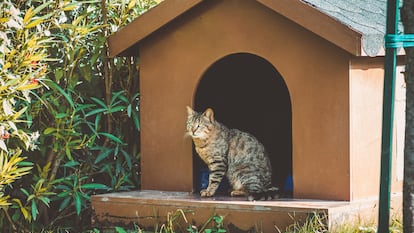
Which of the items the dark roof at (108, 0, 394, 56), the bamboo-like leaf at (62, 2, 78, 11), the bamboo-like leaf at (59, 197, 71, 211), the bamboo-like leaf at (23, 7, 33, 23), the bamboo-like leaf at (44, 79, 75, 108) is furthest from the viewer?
the bamboo-like leaf at (59, 197, 71, 211)

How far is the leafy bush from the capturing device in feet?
22.1

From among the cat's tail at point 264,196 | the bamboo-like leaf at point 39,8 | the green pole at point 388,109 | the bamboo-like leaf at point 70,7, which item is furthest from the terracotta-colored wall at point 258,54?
the green pole at point 388,109

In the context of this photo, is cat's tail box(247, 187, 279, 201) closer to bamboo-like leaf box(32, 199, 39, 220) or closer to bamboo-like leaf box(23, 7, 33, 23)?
bamboo-like leaf box(32, 199, 39, 220)

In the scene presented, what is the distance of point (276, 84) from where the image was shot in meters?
7.94

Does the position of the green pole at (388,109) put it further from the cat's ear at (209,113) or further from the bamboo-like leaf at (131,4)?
the bamboo-like leaf at (131,4)

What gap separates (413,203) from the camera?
4625 mm

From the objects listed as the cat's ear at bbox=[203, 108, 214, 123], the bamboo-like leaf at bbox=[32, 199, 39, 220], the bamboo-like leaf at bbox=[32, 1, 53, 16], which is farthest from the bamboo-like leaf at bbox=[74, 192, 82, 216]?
the bamboo-like leaf at bbox=[32, 1, 53, 16]

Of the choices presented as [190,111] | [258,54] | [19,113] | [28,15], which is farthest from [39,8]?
[258,54]

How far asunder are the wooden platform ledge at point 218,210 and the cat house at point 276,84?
0.20 meters

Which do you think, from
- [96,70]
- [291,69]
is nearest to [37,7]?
[96,70]

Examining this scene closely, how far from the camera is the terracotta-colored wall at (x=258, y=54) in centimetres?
643

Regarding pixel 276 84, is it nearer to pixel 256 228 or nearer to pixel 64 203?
pixel 256 228

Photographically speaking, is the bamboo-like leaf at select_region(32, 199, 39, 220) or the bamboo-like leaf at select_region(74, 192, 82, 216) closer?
the bamboo-like leaf at select_region(32, 199, 39, 220)

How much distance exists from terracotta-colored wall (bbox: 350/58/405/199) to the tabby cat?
27.2 inches
